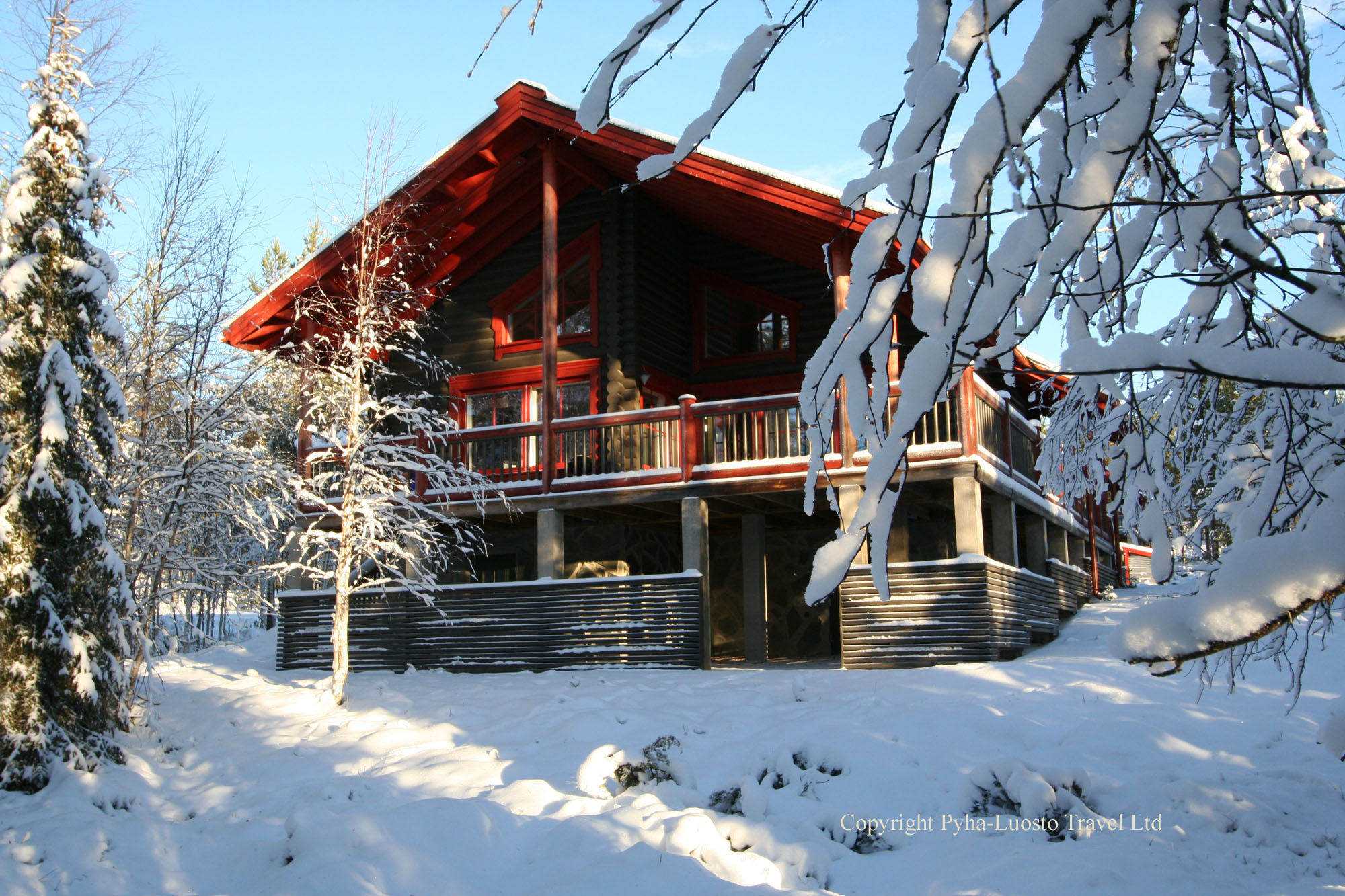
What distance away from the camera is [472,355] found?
53.6ft

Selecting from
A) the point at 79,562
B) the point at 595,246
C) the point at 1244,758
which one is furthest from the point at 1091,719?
the point at 595,246

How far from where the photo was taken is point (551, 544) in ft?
43.1

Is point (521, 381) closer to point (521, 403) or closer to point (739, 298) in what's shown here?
point (521, 403)

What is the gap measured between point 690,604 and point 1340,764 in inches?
261

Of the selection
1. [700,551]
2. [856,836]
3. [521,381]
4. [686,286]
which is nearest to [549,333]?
[521,381]

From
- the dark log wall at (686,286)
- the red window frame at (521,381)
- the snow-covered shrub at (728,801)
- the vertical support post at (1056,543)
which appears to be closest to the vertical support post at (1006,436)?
the dark log wall at (686,286)

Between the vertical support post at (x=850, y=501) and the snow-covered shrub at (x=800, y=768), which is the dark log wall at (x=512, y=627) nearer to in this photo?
the vertical support post at (x=850, y=501)

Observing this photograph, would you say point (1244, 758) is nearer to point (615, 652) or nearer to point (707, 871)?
point (707, 871)

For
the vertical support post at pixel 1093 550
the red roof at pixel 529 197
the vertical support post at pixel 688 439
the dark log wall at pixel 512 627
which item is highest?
the red roof at pixel 529 197

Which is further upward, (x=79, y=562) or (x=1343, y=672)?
(x=79, y=562)

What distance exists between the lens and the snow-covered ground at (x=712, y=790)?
5812mm

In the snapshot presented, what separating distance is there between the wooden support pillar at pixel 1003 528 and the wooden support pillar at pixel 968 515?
1423 millimetres

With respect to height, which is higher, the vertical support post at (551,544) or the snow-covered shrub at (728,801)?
the vertical support post at (551,544)

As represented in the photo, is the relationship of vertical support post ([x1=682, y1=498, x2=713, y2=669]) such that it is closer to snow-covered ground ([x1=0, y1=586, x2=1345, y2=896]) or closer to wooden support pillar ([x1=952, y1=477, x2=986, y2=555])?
snow-covered ground ([x1=0, y1=586, x2=1345, y2=896])
